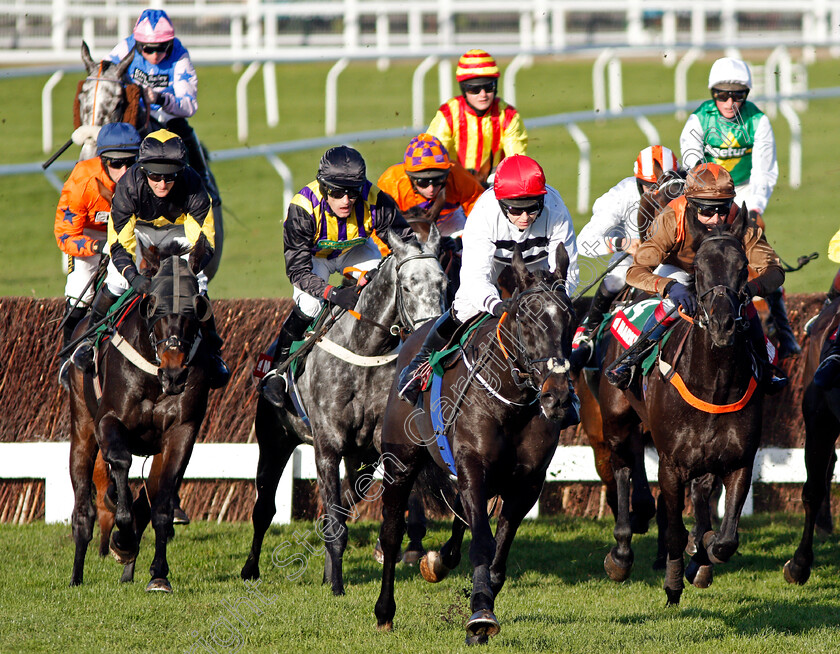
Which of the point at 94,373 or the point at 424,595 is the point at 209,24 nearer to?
the point at 94,373

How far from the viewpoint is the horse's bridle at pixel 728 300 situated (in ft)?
19.6

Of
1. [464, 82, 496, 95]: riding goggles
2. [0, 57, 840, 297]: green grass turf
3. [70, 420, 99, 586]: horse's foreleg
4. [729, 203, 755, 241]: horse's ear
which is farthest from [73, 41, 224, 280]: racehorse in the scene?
[0, 57, 840, 297]: green grass turf

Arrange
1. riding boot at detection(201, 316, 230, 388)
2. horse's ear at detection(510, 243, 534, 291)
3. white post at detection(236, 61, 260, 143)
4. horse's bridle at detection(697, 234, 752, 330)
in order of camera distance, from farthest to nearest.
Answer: white post at detection(236, 61, 260, 143)
riding boot at detection(201, 316, 230, 388)
horse's bridle at detection(697, 234, 752, 330)
horse's ear at detection(510, 243, 534, 291)

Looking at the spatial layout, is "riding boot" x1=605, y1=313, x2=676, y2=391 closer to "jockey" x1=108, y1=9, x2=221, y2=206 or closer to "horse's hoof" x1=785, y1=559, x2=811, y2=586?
"horse's hoof" x1=785, y1=559, x2=811, y2=586

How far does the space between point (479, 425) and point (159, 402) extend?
236 cm

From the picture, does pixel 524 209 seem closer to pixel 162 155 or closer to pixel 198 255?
pixel 198 255

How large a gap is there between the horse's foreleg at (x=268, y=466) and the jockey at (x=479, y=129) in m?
2.53

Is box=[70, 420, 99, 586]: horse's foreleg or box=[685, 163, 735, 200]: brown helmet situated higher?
box=[685, 163, 735, 200]: brown helmet

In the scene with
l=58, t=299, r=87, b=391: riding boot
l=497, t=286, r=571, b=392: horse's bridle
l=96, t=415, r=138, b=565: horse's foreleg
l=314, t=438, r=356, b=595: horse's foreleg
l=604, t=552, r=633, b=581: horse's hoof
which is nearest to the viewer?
l=497, t=286, r=571, b=392: horse's bridle

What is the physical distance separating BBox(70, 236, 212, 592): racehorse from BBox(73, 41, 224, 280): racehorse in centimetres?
187

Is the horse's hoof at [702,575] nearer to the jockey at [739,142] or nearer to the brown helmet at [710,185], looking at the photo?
the brown helmet at [710,185]

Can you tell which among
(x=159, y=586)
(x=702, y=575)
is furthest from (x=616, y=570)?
(x=159, y=586)

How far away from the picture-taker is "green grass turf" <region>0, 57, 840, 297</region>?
15.0 m

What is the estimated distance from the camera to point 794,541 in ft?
28.2
